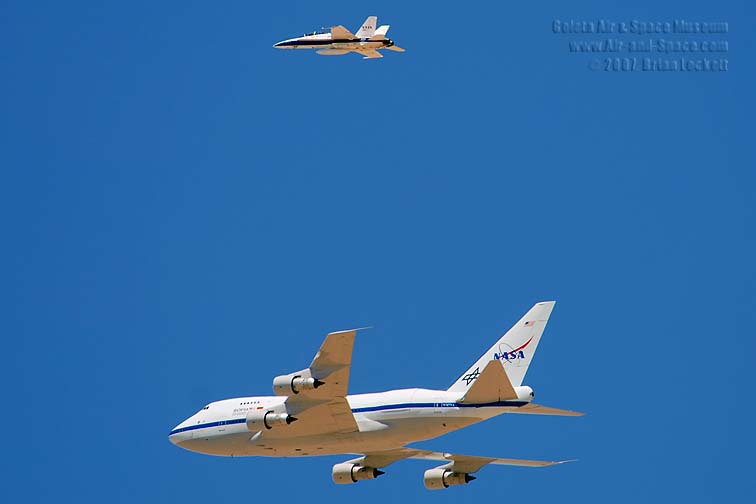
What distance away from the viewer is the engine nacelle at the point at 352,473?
69.5 m

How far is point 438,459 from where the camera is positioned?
230ft

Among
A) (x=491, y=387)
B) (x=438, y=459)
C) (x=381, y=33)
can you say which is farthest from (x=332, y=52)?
(x=491, y=387)

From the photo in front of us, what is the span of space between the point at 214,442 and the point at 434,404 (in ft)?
36.1

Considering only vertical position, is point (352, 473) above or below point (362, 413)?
below

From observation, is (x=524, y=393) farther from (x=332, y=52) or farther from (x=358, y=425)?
(x=332, y=52)

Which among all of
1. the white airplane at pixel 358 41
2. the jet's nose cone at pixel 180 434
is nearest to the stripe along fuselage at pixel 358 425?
the jet's nose cone at pixel 180 434

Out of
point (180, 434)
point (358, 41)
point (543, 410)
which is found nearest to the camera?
point (543, 410)

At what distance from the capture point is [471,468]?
69.1 metres

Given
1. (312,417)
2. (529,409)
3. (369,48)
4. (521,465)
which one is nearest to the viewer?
(529,409)

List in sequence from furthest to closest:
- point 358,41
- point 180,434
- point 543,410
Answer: point 358,41, point 180,434, point 543,410

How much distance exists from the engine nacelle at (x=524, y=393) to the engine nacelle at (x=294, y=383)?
789cm

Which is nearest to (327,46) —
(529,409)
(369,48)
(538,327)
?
(369,48)

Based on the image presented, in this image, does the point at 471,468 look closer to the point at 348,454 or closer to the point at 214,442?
the point at 348,454

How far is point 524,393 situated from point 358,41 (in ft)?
91.9
